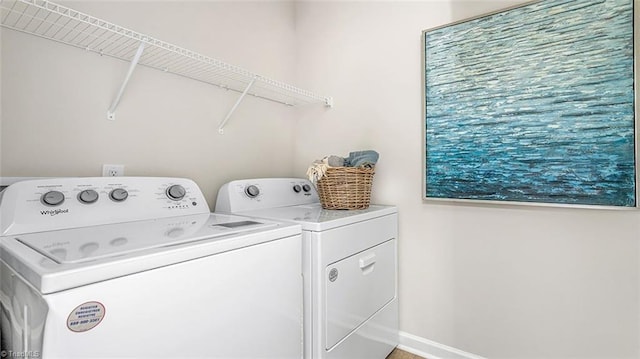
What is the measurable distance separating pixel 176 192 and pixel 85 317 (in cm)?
75

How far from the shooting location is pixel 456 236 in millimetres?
1603

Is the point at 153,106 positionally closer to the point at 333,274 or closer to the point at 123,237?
the point at 123,237

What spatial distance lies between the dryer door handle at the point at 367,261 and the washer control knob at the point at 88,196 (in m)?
1.06

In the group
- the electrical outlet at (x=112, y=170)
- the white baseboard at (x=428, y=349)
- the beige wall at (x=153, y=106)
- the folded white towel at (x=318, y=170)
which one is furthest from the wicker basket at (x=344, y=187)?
the electrical outlet at (x=112, y=170)

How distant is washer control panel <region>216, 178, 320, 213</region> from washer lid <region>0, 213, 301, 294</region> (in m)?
0.38


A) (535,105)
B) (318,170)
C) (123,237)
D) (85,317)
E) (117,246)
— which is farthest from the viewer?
(318,170)

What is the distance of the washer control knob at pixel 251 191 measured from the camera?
1597 millimetres

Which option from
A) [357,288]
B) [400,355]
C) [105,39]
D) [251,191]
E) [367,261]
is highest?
[105,39]

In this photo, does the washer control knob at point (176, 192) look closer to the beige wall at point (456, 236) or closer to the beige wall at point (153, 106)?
the beige wall at point (153, 106)

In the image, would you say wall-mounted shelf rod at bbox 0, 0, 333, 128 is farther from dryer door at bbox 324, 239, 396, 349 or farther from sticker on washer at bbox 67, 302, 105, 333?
dryer door at bbox 324, 239, 396, 349

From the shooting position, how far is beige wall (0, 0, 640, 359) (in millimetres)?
1217

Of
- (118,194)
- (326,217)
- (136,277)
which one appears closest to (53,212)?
(118,194)

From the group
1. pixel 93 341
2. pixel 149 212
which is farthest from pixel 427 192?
pixel 93 341

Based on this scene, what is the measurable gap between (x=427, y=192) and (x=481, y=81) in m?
0.60
